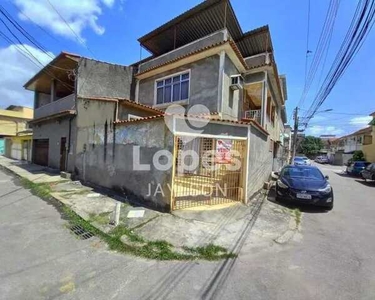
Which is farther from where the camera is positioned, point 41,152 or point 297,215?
point 41,152

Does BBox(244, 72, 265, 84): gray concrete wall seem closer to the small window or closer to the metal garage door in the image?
the small window

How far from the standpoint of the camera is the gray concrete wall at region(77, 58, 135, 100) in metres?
12.7

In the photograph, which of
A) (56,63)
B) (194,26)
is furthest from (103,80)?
(194,26)

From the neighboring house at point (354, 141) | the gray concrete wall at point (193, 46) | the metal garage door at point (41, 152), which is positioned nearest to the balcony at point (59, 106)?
the metal garage door at point (41, 152)

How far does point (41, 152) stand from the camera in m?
18.1

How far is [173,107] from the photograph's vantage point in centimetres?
1236

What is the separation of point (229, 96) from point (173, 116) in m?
5.65

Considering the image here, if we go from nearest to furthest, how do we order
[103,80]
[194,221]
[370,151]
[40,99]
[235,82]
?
[194,221] < [235,82] < [103,80] < [40,99] < [370,151]

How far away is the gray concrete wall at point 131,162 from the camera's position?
22.6ft

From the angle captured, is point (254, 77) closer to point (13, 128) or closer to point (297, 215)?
point (297, 215)

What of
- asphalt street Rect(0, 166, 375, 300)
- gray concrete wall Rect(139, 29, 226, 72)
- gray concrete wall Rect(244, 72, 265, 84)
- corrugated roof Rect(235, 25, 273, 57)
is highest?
corrugated roof Rect(235, 25, 273, 57)

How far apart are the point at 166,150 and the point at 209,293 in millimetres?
Result: 4013

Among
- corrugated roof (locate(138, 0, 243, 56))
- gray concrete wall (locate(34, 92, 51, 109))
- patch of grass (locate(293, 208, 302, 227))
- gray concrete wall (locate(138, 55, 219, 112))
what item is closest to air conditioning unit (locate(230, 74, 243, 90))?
gray concrete wall (locate(138, 55, 219, 112))

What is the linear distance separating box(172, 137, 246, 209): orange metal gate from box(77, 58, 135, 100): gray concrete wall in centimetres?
729
